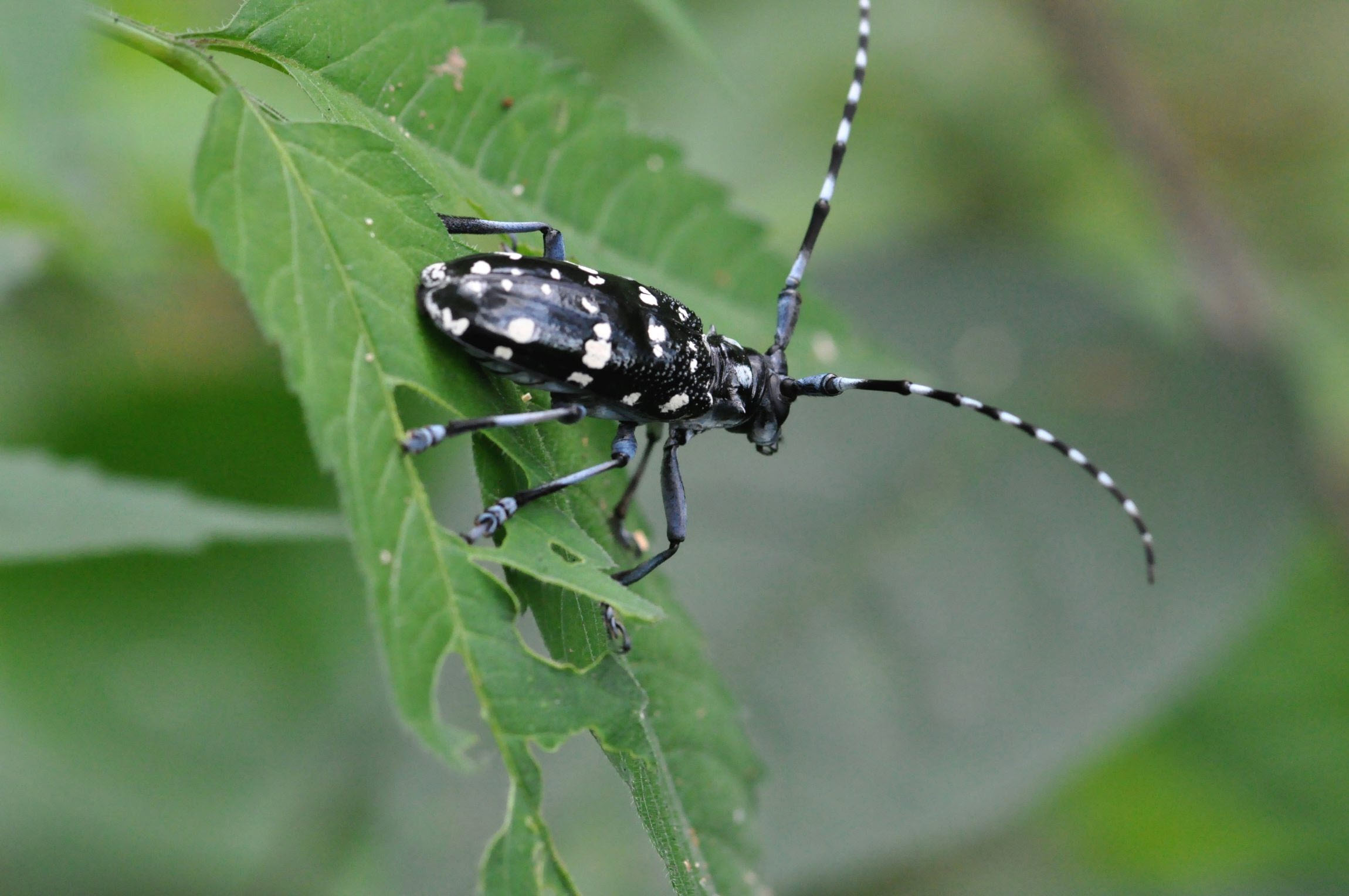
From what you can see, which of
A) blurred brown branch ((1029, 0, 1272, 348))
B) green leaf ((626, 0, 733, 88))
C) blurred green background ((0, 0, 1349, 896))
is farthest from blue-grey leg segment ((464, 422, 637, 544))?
blurred brown branch ((1029, 0, 1272, 348))

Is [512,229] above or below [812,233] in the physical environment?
below

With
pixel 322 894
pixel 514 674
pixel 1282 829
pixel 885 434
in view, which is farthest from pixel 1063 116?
pixel 514 674

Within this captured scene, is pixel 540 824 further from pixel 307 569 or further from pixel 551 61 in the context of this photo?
pixel 307 569

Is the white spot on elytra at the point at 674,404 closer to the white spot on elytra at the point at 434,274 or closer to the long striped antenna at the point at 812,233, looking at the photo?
the long striped antenna at the point at 812,233

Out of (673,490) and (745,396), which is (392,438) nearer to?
(673,490)

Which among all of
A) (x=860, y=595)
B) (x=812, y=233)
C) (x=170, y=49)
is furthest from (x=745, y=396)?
(x=170, y=49)

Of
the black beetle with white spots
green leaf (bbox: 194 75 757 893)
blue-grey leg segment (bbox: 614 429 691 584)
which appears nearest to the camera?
green leaf (bbox: 194 75 757 893)

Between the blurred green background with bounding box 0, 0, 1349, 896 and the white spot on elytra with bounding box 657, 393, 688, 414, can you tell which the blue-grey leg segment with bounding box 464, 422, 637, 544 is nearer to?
the white spot on elytra with bounding box 657, 393, 688, 414
